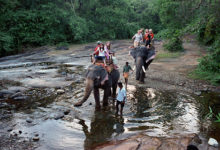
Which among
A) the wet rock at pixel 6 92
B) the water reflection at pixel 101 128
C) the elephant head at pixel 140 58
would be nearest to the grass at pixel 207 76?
the elephant head at pixel 140 58

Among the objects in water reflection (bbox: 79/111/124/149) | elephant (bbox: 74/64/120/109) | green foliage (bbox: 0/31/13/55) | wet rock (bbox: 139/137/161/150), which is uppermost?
green foliage (bbox: 0/31/13/55)

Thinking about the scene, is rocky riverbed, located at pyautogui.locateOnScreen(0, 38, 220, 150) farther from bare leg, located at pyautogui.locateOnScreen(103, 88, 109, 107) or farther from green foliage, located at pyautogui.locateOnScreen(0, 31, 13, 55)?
green foliage, located at pyautogui.locateOnScreen(0, 31, 13, 55)

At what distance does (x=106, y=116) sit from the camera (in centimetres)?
658

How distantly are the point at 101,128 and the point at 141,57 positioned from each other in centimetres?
507

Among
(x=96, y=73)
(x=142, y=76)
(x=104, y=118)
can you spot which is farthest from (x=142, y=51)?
(x=104, y=118)

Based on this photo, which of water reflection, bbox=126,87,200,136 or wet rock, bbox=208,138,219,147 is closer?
wet rock, bbox=208,138,219,147

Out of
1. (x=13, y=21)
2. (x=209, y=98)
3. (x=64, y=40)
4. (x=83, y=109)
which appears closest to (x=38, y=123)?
(x=83, y=109)

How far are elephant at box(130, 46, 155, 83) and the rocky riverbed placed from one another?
1.67 feet

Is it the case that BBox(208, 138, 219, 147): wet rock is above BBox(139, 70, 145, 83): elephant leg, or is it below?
below

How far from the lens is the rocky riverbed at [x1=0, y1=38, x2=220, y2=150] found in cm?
496

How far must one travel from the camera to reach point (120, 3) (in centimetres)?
3038

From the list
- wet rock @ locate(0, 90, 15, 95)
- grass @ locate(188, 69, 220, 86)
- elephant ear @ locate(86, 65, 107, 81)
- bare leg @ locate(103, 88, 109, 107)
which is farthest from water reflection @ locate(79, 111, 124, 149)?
grass @ locate(188, 69, 220, 86)

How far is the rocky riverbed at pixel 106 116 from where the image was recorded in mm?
4961

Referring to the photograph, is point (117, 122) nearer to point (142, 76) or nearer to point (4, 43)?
point (142, 76)
